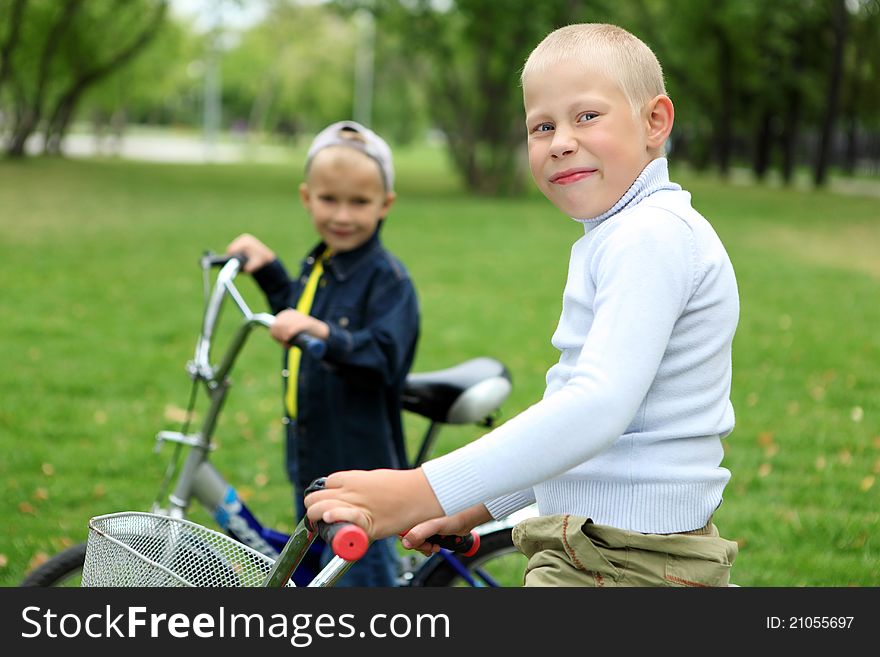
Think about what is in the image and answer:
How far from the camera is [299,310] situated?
11.7 ft

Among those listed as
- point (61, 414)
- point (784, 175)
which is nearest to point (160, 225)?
point (61, 414)

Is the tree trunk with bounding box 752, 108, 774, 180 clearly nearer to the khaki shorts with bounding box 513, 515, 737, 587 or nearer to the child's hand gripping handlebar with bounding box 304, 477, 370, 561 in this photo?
the khaki shorts with bounding box 513, 515, 737, 587

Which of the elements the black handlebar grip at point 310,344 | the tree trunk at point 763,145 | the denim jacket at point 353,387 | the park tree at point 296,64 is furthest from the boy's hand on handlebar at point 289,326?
the park tree at point 296,64

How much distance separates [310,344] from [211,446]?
93 cm

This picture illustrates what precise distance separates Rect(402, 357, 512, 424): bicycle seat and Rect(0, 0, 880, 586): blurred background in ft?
5.23

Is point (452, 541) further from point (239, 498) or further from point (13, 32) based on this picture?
point (13, 32)

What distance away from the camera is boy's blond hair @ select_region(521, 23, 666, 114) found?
5.78 ft

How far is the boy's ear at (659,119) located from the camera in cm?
183

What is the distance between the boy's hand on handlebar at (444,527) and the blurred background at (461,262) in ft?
8.64

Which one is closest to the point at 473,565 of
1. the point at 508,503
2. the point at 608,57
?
the point at 508,503

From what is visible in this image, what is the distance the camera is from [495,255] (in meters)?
14.8

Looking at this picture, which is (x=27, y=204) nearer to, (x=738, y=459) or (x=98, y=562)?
(x=738, y=459)

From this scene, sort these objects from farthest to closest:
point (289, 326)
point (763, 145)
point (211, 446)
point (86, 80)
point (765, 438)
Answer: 1. point (763, 145)
2. point (86, 80)
3. point (765, 438)
4. point (211, 446)
5. point (289, 326)
